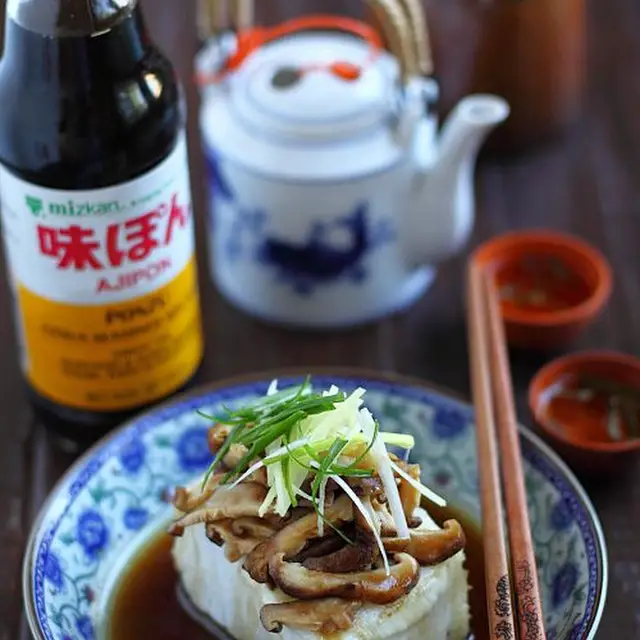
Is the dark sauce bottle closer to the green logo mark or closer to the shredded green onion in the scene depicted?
the green logo mark

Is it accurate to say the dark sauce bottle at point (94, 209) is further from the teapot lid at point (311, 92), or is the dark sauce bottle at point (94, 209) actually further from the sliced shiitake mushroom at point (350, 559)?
the sliced shiitake mushroom at point (350, 559)

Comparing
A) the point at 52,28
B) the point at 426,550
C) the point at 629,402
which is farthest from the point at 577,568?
the point at 52,28

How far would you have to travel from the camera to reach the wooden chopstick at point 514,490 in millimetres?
1059

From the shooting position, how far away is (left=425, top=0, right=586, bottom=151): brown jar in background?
1708 millimetres

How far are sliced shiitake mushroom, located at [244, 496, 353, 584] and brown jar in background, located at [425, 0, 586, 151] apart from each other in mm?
859

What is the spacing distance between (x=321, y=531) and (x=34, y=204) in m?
0.45

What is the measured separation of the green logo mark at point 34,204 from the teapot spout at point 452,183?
0.48m

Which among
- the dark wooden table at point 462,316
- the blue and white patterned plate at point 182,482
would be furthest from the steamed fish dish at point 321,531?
the dark wooden table at point 462,316

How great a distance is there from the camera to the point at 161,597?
4.13 feet

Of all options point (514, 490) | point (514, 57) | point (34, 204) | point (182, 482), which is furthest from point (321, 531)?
point (514, 57)

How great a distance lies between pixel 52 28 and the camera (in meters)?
1.19

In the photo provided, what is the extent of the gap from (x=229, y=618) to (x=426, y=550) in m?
0.21

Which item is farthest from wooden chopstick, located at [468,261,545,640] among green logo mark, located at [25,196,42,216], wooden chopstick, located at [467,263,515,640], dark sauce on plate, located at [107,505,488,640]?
green logo mark, located at [25,196,42,216]

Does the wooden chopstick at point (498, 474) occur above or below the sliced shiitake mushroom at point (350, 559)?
below
